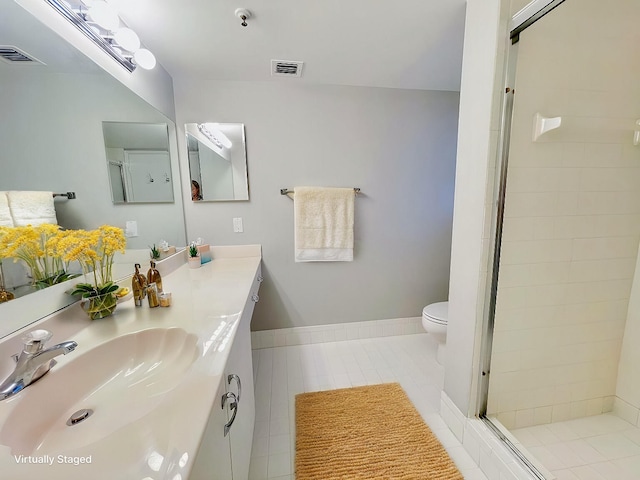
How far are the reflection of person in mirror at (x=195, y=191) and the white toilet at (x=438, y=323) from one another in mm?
1949

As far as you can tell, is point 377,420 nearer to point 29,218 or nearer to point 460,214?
point 460,214

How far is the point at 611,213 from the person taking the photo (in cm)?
128

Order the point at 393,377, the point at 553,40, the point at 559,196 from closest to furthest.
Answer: the point at 553,40 → the point at 559,196 → the point at 393,377

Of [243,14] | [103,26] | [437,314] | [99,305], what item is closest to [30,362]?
[99,305]

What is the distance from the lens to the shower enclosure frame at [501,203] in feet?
3.23

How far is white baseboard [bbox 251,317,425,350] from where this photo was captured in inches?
86.5

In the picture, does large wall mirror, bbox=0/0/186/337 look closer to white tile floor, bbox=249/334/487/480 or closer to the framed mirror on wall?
the framed mirror on wall

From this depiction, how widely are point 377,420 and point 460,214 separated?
4.04 feet

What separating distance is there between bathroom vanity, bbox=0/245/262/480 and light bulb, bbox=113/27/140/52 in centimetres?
118

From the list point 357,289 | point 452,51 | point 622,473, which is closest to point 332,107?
point 452,51

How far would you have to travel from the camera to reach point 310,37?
4.64 feet

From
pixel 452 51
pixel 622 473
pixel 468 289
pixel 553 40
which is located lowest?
pixel 622 473

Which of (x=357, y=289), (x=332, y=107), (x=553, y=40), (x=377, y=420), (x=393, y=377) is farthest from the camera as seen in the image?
(x=357, y=289)

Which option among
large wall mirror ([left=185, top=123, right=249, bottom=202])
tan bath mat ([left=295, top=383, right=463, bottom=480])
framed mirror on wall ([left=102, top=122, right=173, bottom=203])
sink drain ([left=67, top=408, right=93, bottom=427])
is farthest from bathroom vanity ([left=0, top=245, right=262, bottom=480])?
large wall mirror ([left=185, top=123, right=249, bottom=202])
